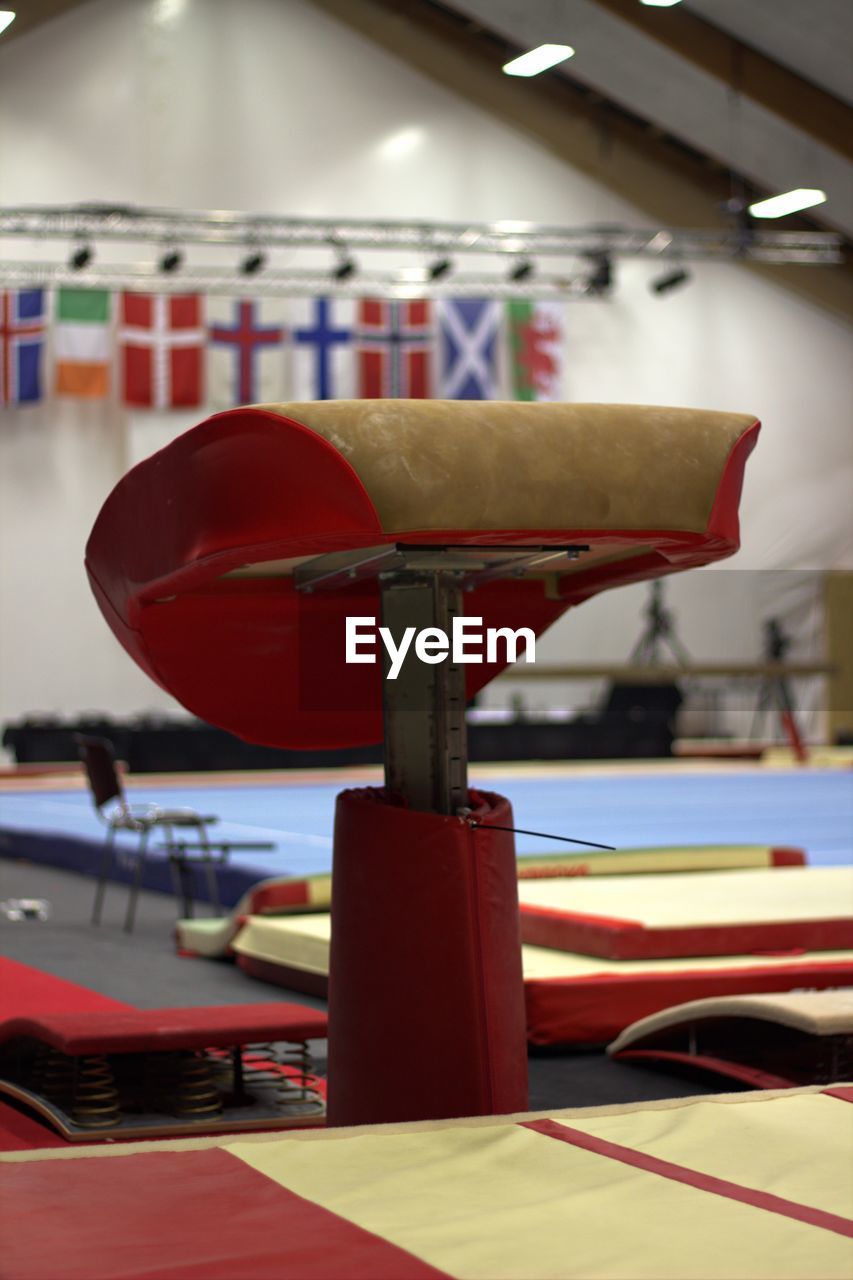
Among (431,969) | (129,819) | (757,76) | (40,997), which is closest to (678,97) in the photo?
(757,76)

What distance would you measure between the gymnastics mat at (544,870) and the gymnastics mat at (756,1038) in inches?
52.9

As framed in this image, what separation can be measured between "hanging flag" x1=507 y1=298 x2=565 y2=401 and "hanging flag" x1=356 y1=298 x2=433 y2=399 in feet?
2.94

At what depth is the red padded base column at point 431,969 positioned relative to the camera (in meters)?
1.78

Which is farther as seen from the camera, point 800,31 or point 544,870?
point 800,31

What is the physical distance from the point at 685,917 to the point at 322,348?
38.3ft

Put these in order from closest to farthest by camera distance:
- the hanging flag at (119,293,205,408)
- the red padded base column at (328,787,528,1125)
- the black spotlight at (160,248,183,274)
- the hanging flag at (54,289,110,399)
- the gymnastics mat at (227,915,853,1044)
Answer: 1. the red padded base column at (328,787,528,1125)
2. the gymnastics mat at (227,915,853,1044)
3. the black spotlight at (160,248,183,274)
4. the hanging flag at (54,289,110,399)
5. the hanging flag at (119,293,205,408)

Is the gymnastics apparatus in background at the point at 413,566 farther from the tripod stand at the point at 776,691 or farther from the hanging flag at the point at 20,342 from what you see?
the hanging flag at the point at 20,342

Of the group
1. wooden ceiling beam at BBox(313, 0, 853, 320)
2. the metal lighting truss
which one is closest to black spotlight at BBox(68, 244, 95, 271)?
the metal lighting truss

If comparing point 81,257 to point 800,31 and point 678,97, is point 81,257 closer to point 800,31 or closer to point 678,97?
point 678,97

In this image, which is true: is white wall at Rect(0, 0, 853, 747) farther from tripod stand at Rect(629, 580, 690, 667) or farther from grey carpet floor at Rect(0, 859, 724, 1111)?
grey carpet floor at Rect(0, 859, 724, 1111)

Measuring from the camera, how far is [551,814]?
812 centimetres

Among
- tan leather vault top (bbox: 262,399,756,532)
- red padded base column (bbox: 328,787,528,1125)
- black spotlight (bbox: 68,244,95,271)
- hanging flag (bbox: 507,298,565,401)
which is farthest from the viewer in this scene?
hanging flag (bbox: 507,298,565,401)

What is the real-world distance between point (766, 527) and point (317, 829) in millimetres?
9419

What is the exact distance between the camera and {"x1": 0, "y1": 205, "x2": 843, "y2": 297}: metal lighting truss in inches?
546
